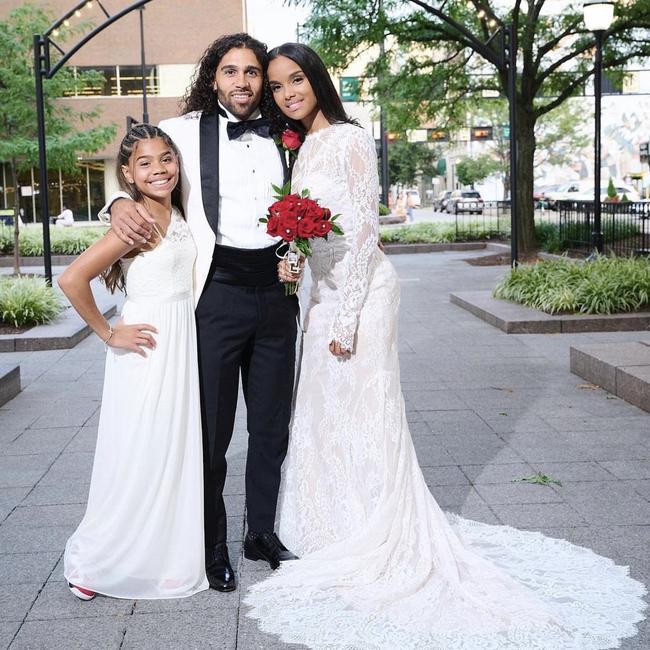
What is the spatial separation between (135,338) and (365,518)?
3.94 feet

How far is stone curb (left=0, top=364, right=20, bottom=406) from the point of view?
318 inches

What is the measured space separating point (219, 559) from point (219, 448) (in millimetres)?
459

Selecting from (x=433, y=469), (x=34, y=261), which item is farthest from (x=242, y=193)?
(x=34, y=261)

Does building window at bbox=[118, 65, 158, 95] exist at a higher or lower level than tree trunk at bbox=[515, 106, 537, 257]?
higher

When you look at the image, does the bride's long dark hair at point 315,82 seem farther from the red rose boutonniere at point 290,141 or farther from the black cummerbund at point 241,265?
the black cummerbund at point 241,265

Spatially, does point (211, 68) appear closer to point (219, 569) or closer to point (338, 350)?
point (338, 350)

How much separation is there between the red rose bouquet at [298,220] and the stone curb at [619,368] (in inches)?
164

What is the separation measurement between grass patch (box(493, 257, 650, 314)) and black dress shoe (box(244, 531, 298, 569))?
26.5 feet

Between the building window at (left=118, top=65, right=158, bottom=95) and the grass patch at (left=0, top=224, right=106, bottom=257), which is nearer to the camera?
the grass patch at (left=0, top=224, right=106, bottom=257)

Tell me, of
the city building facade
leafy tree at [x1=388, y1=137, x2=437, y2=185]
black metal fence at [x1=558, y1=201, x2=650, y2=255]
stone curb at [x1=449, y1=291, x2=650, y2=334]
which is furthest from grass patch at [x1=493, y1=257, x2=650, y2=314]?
leafy tree at [x1=388, y1=137, x2=437, y2=185]

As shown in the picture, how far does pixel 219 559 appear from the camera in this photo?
416cm

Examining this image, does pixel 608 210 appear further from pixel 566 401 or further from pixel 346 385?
pixel 346 385

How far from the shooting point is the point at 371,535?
403 centimetres

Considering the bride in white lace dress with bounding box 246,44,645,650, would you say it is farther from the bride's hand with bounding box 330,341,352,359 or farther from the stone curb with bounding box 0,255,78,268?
the stone curb with bounding box 0,255,78,268
